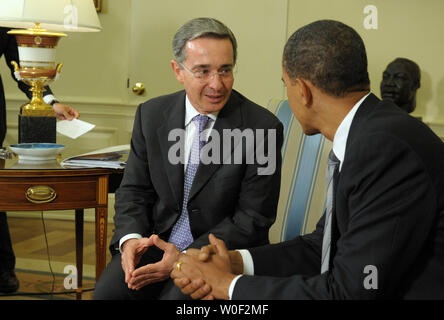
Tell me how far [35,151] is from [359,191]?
64.7 inches

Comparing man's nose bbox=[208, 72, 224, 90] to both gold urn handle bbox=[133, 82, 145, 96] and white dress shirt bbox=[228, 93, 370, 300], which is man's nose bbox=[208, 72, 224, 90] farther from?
gold urn handle bbox=[133, 82, 145, 96]

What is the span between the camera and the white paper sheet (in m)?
2.68

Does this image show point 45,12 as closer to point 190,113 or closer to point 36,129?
point 36,129

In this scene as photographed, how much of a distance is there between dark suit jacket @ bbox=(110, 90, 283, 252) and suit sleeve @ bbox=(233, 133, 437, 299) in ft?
2.40

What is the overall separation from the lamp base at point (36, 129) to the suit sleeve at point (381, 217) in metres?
1.80

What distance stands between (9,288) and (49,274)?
1.17ft

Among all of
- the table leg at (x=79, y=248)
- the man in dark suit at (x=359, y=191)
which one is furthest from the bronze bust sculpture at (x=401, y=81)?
the man in dark suit at (x=359, y=191)

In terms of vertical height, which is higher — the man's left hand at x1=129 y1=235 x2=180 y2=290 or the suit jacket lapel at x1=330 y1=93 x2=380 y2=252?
the suit jacket lapel at x1=330 y1=93 x2=380 y2=252

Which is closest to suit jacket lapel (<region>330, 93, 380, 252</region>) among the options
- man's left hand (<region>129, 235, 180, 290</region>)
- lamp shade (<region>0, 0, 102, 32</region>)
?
man's left hand (<region>129, 235, 180, 290</region>)

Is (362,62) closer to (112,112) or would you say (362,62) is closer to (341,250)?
(341,250)

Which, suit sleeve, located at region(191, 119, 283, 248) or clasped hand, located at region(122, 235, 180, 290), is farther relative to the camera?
suit sleeve, located at region(191, 119, 283, 248)

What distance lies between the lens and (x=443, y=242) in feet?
4.08

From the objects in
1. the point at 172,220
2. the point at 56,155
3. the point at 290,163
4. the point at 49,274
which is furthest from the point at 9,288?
the point at 290,163

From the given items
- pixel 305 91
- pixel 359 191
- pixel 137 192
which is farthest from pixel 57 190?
pixel 359 191
